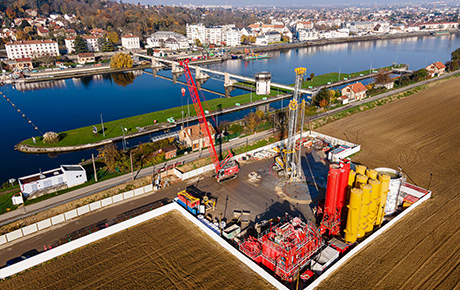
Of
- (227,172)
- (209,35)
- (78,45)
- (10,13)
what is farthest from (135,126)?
(10,13)

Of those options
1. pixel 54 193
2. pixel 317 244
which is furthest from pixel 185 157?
pixel 317 244

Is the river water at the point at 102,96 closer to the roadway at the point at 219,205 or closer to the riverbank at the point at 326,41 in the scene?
the riverbank at the point at 326,41

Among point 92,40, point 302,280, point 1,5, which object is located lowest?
point 302,280

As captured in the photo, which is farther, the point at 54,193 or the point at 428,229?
the point at 54,193

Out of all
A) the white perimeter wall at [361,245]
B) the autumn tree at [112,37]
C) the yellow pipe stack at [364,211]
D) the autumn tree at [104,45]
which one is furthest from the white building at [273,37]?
the yellow pipe stack at [364,211]

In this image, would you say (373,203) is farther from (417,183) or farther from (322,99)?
(322,99)

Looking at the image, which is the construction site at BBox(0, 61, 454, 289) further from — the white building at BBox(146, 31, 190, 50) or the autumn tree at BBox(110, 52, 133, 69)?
the white building at BBox(146, 31, 190, 50)

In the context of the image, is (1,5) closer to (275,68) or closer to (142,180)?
(275,68)
